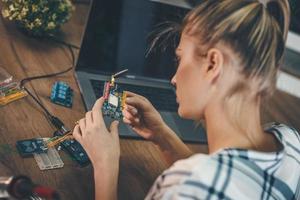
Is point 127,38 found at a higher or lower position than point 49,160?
higher

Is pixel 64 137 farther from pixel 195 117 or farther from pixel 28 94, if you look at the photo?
pixel 195 117

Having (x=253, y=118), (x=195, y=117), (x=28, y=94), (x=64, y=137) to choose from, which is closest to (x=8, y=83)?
(x=28, y=94)

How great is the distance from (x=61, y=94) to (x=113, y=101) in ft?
0.45

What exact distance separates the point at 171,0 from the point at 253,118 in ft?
1.90

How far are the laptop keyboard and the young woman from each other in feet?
1.09

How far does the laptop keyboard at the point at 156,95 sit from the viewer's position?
127cm

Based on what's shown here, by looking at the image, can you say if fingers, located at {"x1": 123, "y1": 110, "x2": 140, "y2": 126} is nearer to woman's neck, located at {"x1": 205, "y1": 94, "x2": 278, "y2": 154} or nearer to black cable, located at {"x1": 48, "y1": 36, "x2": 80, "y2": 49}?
woman's neck, located at {"x1": 205, "y1": 94, "x2": 278, "y2": 154}

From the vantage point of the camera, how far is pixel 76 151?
100 cm

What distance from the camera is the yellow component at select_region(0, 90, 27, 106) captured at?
105 cm

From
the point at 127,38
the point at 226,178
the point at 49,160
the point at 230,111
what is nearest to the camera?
the point at 226,178

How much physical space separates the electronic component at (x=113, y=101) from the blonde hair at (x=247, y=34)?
0.95ft

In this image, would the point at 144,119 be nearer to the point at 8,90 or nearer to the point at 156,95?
the point at 156,95

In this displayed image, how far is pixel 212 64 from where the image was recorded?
0.82 m

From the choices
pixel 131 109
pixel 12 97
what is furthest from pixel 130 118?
pixel 12 97
